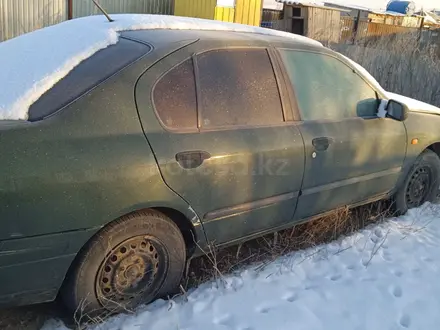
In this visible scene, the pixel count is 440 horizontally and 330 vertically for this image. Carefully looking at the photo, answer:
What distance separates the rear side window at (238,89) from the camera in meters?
2.92

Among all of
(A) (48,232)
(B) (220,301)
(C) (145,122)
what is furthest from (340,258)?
(A) (48,232)

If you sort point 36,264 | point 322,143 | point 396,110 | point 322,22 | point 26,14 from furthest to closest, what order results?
1. point 322,22
2. point 26,14
3. point 396,110
4. point 322,143
5. point 36,264

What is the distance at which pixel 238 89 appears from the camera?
3.08 metres

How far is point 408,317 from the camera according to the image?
2.92 m

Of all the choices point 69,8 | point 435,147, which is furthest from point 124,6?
point 435,147

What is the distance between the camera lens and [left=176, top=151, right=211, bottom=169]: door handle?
2689mm

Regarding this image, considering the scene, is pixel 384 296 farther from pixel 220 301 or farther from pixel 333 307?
pixel 220 301

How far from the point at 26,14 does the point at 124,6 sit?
2509mm

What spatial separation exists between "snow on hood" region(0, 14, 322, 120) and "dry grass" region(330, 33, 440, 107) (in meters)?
5.93

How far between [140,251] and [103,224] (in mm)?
347

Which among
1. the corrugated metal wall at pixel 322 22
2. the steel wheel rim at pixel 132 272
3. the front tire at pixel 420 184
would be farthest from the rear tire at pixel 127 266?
the corrugated metal wall at pixel 322 22

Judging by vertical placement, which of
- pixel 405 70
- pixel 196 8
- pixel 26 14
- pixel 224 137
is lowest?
pixel 224 137

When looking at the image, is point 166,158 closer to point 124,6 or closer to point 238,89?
point 238,89

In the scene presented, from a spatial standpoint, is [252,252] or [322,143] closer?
[322,143]
